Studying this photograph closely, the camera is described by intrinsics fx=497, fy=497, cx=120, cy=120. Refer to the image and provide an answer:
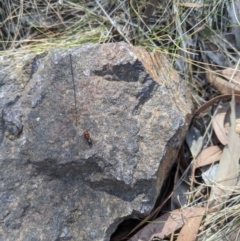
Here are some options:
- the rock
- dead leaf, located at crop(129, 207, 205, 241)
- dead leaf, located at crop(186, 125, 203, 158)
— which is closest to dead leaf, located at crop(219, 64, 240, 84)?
dead leaf, located at crop(186, 125, 203, 158)

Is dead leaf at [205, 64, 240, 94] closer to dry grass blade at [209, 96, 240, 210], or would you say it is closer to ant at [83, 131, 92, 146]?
dry grass blade at [209, 96, 240, 210]

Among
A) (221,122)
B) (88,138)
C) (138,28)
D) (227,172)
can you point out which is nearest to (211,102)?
(221,122)

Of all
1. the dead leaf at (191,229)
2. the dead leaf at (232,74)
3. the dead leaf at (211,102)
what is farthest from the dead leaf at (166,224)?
the dead leaf at (232,74)

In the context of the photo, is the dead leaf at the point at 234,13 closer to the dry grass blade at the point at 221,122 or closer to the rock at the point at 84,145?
the dry grass blade at the point at 221,122

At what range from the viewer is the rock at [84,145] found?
1734 mm

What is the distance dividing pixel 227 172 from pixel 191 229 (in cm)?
26

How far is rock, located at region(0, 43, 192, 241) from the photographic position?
173 cm

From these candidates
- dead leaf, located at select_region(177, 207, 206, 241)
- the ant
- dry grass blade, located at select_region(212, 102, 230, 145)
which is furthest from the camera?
dry grass blade, located at select_region(212, 102, 230, 145)

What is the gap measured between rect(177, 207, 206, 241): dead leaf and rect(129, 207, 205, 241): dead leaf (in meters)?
0.01

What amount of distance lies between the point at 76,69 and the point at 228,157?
69cm

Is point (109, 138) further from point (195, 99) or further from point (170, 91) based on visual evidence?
point (195, 99)

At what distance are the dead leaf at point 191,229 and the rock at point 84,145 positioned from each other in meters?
0.19

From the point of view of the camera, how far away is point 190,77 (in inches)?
81.9

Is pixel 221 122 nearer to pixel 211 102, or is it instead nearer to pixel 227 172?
pixel 211 102
